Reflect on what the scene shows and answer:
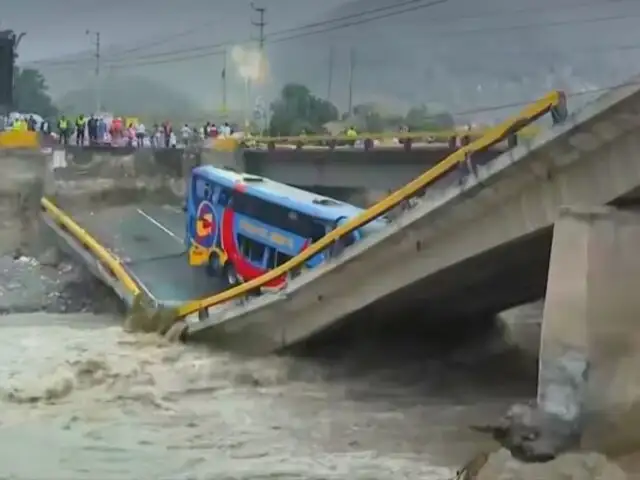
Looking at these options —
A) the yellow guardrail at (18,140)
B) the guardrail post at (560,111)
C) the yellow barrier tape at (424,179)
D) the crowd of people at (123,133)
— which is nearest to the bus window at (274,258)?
the yellow barrier tape at (424,179)

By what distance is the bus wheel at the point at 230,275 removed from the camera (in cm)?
1672

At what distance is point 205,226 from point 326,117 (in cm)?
1718

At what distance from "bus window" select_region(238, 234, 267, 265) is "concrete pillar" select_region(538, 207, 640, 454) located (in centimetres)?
870

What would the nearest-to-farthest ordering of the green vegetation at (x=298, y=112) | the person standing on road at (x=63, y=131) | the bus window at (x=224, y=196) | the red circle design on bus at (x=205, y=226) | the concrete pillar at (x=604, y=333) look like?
the concrete pillar at (x=604, y=333)
the bus window at (x=224, y=196)
the red circle design on bus at (x=205, y=226)
the person standing on road at (x=63, y=131)
the green vegetation at (x=298, y=112)

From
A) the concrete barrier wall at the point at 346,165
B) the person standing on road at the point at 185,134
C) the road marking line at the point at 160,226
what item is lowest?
the road marking line at the point at 160,226

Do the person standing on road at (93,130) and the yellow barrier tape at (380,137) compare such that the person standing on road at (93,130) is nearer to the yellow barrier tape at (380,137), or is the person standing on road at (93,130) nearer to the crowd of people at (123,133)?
the crowd of people at (123,133)

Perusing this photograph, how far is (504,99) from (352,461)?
1745cm

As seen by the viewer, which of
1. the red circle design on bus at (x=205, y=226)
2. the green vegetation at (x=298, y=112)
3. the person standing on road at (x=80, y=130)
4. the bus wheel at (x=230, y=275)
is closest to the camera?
the bus wheel at (x=230, y=275)

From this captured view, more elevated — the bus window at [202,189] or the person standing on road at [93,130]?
the person standing on road at [93,130]

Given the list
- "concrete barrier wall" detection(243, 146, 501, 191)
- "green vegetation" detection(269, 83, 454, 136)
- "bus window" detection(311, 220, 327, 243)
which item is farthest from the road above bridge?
"bus window" detection(311, 220, 327, 243)

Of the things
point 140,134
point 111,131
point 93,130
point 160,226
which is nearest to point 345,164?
point 160,226

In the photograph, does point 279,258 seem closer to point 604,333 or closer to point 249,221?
point 249,221

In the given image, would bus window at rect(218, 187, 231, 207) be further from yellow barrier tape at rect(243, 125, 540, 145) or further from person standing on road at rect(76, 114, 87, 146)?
person standing on road at rect(76, 114, 87, 146)

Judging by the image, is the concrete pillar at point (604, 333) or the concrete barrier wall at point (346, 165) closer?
the concrete pillar at point (604, 333)
